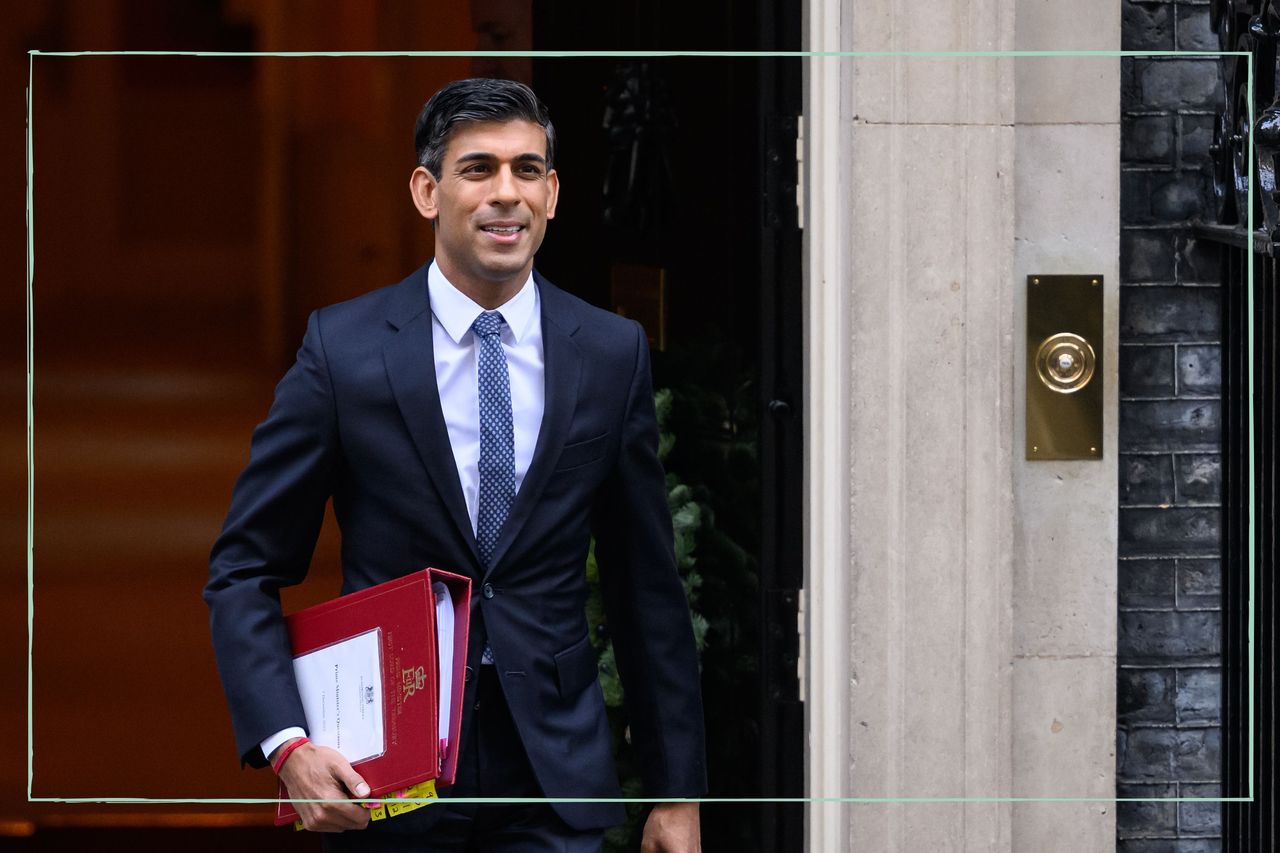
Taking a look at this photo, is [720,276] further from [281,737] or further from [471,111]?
[281,737]

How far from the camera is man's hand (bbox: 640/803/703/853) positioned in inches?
148

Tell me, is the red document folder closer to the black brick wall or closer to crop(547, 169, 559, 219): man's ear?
crop(547, 169, 559, 219): man's ear

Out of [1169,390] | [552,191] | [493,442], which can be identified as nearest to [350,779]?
[493,442]

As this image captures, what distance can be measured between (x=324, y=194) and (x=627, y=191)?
589 millimetres

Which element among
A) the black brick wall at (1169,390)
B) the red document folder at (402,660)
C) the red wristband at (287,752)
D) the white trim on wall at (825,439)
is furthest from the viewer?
the black brick wall at (1169,390)

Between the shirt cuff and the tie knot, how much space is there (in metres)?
0.77

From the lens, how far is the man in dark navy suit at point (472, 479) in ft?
11.2

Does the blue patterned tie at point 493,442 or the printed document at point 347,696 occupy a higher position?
the blue patterned tie at point 493,442

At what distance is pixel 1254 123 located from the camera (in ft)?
13.0

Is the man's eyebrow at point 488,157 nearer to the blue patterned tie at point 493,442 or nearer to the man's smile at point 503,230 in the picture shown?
the man's smile at point 503,230

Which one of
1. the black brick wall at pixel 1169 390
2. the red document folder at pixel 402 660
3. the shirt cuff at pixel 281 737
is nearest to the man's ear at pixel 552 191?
the red document folder at pixel 402 660

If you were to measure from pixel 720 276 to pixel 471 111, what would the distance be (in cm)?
78

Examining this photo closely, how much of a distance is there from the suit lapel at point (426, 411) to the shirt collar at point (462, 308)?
44 mm

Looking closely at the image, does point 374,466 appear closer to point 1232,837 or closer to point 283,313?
point 283,313
